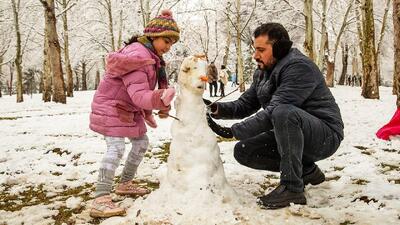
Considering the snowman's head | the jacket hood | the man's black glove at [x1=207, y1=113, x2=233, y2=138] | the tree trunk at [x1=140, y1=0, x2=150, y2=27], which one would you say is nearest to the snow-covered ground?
the man's black glove at [x1=207, y1=113, x2=233, y2=138]

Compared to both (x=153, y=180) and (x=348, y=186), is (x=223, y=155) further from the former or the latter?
(x=348, y=186)

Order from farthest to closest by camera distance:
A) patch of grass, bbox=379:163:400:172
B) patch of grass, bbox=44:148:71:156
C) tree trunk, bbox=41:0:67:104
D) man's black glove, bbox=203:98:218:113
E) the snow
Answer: tree trunk, bbox=41:0:67:104 → patch of grass, bbox=44:148:71:156 → patch of grass, bbox=379:163:400:172 → the snow → man's black glove, bbox=203:98:218:113

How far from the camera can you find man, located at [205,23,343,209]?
288cm

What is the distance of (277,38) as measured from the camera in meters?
3.13

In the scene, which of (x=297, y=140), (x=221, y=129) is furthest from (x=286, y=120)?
(x=221, y=129)

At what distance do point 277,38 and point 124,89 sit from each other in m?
1.28

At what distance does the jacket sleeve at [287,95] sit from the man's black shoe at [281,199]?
0.46m

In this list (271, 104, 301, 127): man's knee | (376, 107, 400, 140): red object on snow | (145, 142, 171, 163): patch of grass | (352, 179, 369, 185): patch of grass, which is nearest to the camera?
(376, 107, 400, 140): red object on snow

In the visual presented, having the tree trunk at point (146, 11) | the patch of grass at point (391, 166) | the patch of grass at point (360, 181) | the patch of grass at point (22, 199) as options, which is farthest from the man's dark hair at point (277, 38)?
the tree trunk at point (146, 11)

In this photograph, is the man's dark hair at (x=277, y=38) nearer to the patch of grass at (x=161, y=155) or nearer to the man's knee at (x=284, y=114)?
the man's knee at (x=284, y=114)

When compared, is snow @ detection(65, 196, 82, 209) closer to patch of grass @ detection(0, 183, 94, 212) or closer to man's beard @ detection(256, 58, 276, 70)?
patch of grass @ detection(0, 183, 94, 212)

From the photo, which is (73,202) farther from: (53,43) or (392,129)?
(53,43)

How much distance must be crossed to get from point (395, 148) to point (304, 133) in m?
2.79

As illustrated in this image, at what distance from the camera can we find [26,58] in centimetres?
3547
